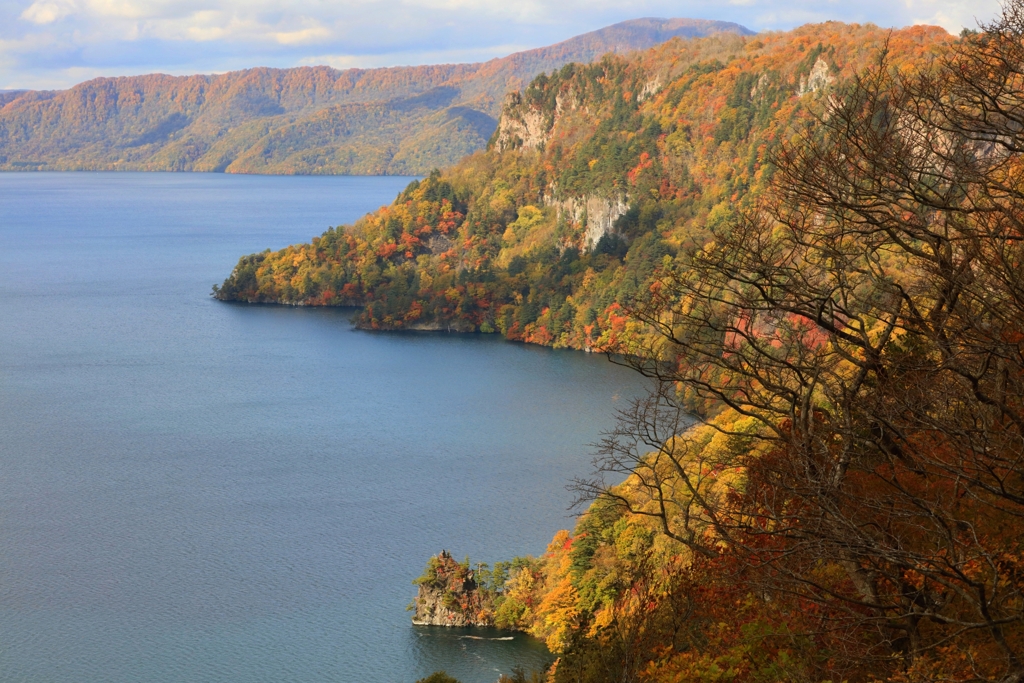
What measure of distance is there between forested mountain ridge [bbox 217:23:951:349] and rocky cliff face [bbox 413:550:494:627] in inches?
1980

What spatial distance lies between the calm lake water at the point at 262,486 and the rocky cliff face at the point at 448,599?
605 millimetres

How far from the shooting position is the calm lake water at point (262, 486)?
33156 mm

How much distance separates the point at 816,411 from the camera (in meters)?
11.5

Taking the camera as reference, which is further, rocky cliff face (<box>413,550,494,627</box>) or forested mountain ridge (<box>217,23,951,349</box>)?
forested mountain ridge (<box>217,23,951,349</box>)

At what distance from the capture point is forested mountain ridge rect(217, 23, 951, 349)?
98438 mm

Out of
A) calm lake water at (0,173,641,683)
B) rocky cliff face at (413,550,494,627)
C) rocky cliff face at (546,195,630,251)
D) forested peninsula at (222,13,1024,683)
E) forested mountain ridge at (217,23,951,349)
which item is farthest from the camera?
rocky cliff face at (546,195,630,251)

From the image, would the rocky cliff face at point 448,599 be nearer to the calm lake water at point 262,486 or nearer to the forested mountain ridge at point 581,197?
the calm lake water at point 262,486

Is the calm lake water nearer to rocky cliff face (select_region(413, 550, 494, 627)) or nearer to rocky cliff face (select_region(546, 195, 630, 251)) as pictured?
rocky cliff face (select_region(413, 550, 494, 627))

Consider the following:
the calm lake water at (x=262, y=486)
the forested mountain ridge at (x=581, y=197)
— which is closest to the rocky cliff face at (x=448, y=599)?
the calm lake water at (x=262, y=486)

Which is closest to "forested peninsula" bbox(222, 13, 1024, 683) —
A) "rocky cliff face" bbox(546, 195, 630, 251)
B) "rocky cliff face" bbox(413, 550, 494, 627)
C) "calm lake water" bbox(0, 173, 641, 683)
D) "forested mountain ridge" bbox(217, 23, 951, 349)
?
"rocky cliff face" bbox(413, 550, 494, 627)

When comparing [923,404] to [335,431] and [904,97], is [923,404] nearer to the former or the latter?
[904,97]

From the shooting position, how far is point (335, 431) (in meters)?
59.2

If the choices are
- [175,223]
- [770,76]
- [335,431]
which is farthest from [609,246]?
[175,223]

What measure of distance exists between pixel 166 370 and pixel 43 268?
66.9 m
